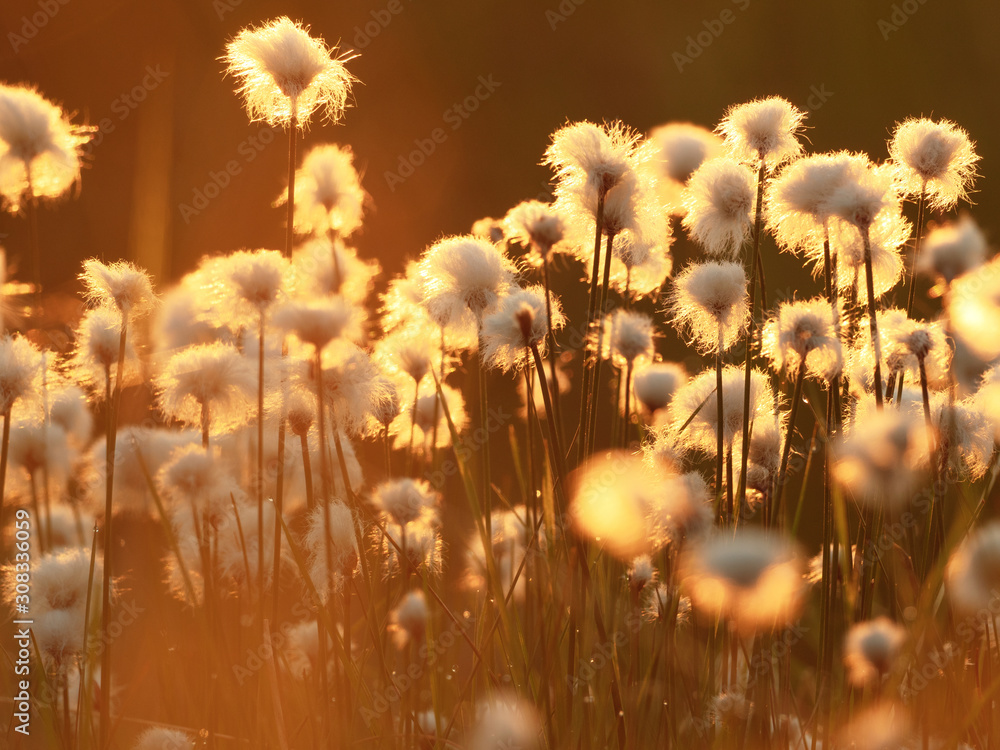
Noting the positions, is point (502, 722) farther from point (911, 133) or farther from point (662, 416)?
point (911, 133)

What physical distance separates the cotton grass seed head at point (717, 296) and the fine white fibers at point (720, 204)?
0.27 feet

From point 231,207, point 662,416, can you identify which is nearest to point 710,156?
point 662,416

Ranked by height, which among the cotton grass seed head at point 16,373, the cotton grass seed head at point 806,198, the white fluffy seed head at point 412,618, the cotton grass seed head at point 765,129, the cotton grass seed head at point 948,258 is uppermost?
the cotton grass seed head at point 765,129

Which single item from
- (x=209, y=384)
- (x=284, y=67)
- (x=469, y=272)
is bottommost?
(x=209, y=384)

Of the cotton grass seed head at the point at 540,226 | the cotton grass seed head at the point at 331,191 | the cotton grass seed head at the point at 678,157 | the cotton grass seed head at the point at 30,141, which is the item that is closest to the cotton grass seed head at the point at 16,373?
the cotton grass seed head at the point at 30,141

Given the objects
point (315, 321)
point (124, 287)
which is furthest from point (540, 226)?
point (124, 287)

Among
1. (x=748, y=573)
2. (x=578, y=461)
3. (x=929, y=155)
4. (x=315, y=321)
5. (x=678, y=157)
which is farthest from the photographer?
(x=678, y=157)

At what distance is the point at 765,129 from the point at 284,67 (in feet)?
1.88

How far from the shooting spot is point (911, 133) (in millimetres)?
1027

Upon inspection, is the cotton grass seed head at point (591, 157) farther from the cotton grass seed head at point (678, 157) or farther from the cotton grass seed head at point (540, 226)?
the cotton grass seed head at point (678, 157)

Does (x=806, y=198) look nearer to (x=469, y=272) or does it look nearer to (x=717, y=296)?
(x=717, y=296)

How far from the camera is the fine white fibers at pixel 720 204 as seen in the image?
104 cm

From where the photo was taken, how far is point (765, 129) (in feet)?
3.33

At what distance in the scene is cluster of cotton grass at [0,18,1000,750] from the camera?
0.78 m
